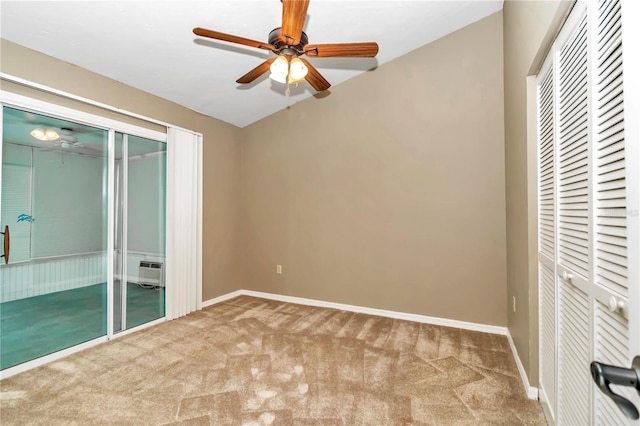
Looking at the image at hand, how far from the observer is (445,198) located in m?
3.34

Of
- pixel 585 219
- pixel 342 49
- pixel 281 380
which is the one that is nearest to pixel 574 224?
pixel 585 219

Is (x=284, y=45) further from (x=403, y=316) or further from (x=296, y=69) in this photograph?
(x=403, y=316)

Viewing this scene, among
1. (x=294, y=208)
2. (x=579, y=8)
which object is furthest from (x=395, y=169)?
(x=579, y=8)

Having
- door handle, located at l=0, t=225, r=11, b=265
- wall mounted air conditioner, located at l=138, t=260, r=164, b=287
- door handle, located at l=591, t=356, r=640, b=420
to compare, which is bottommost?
wall mounted air conditioner, located at l=138, t=260, r=164, b=287

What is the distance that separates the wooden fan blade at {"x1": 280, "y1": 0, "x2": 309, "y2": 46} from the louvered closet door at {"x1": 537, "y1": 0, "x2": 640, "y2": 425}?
1266 mm

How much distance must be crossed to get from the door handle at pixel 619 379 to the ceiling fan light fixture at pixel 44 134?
370cm

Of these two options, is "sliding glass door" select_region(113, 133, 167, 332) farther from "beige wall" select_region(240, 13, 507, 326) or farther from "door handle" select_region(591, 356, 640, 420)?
"door handle" select_region(591, 356, 640, 420)

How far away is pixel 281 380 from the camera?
2.26 meters

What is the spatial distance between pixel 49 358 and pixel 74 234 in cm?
108

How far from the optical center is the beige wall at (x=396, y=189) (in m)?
3.17

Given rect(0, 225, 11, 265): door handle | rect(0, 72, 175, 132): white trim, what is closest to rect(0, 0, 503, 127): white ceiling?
rect(0, 72, 175, 132): white trim

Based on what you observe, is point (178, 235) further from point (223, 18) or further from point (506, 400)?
point (506, 400)

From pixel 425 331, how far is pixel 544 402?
134 centimetres

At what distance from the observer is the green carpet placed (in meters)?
2.40
